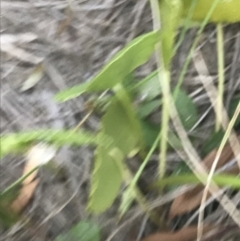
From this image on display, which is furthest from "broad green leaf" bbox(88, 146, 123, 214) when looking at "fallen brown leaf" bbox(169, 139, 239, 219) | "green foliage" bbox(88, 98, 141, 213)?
"fallen brown leaf" bbox(169, 139, 239, 219)

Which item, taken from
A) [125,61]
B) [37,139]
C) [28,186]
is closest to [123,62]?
[125,61]

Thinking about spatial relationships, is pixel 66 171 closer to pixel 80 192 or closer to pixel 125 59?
pixel 80 192

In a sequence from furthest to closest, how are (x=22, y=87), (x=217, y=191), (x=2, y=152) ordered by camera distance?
(x=22, y=87), (x=217, y=191), (x=2, y=152)

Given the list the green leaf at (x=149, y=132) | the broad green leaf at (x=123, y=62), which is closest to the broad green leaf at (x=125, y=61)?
the broad green leaf at (x=123, y=62)

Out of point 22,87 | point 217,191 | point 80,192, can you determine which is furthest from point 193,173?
point 22,87

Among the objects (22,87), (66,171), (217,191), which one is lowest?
(217,191)

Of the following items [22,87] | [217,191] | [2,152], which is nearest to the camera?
[2,152]

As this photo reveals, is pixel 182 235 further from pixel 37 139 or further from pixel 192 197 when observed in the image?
pixel 37 139
